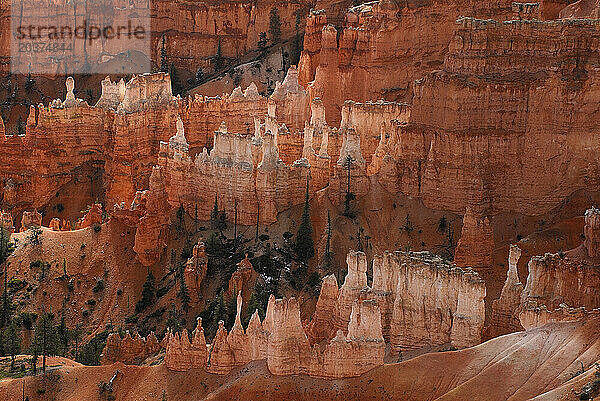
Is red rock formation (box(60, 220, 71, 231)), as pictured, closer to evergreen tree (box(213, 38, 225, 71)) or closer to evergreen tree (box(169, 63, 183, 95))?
evergreen tree (box(169, 63, 183, 95))

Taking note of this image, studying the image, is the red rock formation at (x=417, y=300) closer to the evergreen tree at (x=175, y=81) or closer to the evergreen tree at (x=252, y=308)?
the evergreen tree at (x=252, y=308)

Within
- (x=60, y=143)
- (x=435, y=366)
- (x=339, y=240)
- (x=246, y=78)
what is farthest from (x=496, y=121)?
(x=246, y=78)

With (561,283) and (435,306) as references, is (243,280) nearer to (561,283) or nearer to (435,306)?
(435,306)

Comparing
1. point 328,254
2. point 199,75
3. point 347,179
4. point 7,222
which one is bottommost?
point 7,222

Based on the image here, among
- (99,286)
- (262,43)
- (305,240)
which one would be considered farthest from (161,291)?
(262,43)

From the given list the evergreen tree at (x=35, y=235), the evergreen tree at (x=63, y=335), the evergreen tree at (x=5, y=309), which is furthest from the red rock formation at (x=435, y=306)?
the evergreen tree at (x=35, y=235)
